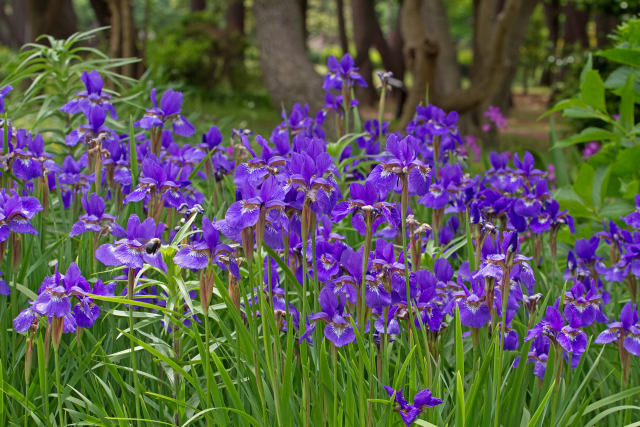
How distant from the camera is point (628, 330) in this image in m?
2.19

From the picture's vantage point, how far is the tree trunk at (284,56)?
7.79 m

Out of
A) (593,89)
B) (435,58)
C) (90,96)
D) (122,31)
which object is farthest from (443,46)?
(90,96)

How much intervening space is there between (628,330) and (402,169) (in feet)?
3.05

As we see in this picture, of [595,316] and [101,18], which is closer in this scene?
[595,316]

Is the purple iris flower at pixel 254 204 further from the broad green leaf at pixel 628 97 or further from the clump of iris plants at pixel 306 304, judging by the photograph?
the broad green leaf at pixel 628 97

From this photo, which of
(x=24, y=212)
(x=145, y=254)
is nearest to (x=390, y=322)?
(x=145, y=254)

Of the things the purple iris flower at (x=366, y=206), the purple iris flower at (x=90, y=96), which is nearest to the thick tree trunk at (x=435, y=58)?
the purple iris flower at (x=90, y=96)

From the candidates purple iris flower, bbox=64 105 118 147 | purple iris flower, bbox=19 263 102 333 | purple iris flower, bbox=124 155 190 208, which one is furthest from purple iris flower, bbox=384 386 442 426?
purple iris flower, bbox=64 105 118 147

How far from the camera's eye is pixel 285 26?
808 centimetres

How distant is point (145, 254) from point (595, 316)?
4.53ft

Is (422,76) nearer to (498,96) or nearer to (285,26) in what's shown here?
(285,26)

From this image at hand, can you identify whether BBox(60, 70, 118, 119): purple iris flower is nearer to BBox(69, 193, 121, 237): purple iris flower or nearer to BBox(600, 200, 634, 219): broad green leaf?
BBox(69, 193, 121, 237): purple iris flower

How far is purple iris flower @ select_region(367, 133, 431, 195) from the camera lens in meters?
1.88

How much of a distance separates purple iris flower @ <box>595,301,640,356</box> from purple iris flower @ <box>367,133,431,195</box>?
77cm
